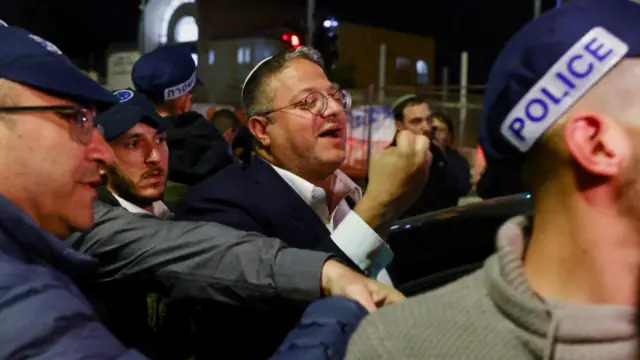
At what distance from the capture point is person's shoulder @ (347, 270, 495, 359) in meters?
1.27

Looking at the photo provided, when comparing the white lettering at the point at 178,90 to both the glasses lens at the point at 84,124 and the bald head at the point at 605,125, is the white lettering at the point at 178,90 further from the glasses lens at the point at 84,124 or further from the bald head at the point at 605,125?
the bald head at the point at 605,125

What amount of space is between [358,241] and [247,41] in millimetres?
23920

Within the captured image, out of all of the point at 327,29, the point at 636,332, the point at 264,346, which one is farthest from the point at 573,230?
the point at 327,29

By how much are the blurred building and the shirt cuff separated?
19.3 m

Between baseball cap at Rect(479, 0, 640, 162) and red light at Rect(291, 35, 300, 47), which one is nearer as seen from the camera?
baseball cap at Rect(479, 0, 640, 162)

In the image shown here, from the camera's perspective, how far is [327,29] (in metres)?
14.1

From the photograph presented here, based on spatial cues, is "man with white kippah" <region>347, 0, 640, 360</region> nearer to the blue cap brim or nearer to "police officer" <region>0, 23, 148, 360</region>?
"police officer" <region>0, 23, 148, 360</region>

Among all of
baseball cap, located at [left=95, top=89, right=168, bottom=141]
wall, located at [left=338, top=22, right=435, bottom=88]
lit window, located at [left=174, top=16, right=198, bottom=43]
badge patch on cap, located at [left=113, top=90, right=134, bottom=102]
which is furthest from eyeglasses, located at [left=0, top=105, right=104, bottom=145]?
lit window, located at [left=174, top=16, right=198, bottom=43]

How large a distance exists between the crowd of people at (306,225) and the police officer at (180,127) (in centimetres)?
36

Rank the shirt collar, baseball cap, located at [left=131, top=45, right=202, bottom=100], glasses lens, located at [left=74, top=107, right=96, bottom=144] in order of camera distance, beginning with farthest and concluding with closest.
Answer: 1. baseball cap, located at [left=131, top=45, right=202, bottom=100]
2. the shirt collar
3. glasses lens, located at [left=74, top=107, right=96, bottom=144]

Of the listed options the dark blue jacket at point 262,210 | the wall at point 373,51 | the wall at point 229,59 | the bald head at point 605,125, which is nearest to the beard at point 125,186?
the dark blue jacket at point 262,210

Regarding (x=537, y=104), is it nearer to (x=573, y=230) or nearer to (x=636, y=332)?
(x=573, y=230)

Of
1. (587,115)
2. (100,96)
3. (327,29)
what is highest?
(587,115)

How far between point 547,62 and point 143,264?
1256 mm
